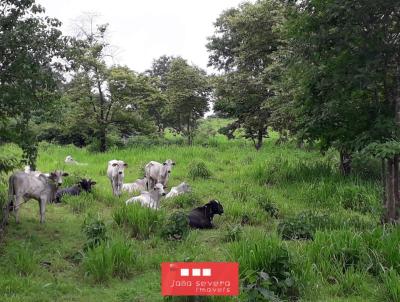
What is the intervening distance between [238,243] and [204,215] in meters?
2.55

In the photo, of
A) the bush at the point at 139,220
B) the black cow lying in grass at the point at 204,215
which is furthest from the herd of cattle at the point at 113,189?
the bush at the point at 139,220

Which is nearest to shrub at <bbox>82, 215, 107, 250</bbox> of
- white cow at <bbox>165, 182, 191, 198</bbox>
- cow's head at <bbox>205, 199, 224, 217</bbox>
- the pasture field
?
the pasture field

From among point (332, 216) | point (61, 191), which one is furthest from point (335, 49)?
point (61, 191)

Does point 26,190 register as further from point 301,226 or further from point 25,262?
point 301,226

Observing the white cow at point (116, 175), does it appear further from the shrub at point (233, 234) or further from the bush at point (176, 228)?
the shrub at point (233, 234)

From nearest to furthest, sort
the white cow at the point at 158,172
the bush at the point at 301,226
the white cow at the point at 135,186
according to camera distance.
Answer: the bush at the point at 301,226, the white cow at the point at 135,186, the white cow at the point at 158,172

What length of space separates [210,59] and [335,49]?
71.2ft

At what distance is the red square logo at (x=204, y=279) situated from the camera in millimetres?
4043

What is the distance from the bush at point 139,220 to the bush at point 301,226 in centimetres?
244

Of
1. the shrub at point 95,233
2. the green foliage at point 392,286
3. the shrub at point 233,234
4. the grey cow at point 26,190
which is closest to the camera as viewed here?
the green foliage at point 392,286

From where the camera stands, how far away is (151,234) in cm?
908

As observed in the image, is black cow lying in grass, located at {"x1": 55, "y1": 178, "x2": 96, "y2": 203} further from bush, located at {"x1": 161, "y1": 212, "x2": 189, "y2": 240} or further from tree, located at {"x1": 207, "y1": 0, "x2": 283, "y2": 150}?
tree, located at {"x1": 207, "y1": 0, "x2": 283, "y2": 150}

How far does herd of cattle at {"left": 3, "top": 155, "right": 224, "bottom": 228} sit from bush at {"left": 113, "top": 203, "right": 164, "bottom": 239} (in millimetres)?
655

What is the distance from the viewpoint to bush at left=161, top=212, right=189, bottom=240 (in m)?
8.80
